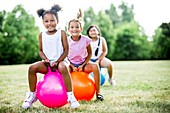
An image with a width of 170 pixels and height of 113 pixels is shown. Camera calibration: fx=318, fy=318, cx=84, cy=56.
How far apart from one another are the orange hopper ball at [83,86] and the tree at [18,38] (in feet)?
83.9

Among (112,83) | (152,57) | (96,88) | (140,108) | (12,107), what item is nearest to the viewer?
(140,108)

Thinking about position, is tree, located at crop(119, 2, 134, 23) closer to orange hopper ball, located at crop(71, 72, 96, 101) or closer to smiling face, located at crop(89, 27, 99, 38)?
smiling face, located at crop(89, 27, 99, 38)

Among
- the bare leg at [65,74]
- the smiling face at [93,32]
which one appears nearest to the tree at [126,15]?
the smiling face at [93,32]

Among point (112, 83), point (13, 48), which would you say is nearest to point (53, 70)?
point (112, 83)

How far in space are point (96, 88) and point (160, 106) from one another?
1180 millimetres

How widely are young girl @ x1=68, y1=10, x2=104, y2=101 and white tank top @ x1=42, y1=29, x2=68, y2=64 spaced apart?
608mm

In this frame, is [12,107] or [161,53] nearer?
[12,107]

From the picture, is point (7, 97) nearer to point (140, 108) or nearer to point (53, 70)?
point (53, 70)

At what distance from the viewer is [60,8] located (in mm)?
4672

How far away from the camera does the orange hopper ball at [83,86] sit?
16.1ft

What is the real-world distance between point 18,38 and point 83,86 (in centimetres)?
2953

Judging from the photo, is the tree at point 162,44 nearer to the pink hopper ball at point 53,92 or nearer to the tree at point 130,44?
the tree at point 130,44

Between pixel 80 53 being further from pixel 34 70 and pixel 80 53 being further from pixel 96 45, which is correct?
pixel 96 45

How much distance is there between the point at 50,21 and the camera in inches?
177
